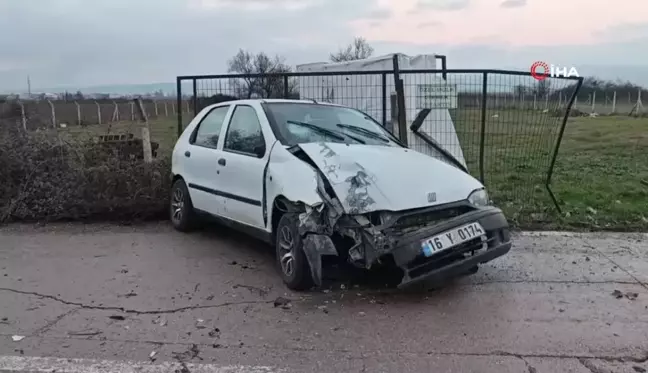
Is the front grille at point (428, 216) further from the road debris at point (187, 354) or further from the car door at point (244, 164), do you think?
the road debris at point (187, 354)

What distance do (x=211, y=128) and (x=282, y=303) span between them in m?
2.71

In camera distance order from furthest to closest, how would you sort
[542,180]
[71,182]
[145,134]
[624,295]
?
[542,180], [145,134], [71,182], [624,295]

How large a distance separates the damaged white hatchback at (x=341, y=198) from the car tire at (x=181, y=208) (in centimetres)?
76

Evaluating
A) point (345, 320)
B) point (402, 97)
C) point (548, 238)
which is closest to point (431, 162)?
point (345, 320)

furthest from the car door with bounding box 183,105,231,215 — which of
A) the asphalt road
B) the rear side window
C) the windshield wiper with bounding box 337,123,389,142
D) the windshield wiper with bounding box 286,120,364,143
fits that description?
the windshield wiper with bounding box 337,123,389,142

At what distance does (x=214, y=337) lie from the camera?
4203 mm

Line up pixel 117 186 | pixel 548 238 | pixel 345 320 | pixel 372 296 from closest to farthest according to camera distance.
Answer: pixel 345 320 → pixel 372 296 → pixel 548 238 → pixel 117 186

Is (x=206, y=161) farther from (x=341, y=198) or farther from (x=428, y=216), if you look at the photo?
(x=428, y=216)

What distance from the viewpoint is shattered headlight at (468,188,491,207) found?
5113mm

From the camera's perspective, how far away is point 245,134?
6105 mm

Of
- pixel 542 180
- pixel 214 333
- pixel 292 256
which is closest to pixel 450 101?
pixel 542 180

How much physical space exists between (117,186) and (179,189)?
141cm

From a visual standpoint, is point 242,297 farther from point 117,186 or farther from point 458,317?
point 117,186

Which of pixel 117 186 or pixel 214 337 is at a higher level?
pixel 117 186
